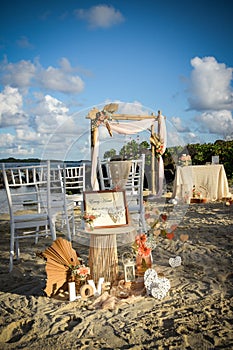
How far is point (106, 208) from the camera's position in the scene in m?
2.75

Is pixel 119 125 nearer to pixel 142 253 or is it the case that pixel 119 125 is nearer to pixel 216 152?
pixel 142 253

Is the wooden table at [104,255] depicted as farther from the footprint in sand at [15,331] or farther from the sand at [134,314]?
the footprint in sand at [15,331]

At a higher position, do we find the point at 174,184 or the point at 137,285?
the point at 174,184

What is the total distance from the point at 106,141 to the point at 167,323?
5.46 feet

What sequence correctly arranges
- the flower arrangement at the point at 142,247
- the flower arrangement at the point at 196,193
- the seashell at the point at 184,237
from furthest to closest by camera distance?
the flower arrangement at the point at 196,193
the seashell at the point at 184,237
the flower arrangement at the point at 142,247

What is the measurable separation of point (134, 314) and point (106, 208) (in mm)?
815

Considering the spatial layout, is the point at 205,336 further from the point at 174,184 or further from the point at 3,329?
the point at 174,184

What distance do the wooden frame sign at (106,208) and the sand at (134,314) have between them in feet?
1.90

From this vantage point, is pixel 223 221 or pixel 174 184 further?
pixel 174 184

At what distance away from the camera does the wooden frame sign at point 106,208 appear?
2.73m

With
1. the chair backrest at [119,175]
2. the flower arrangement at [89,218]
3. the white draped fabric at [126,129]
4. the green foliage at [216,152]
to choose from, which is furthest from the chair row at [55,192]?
the green foliage at [216,152]

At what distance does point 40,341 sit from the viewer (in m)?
1.96

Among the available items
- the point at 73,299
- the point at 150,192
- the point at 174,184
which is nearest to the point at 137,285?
the point at 73,299

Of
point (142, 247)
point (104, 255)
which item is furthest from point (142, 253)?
point (104, 255)
